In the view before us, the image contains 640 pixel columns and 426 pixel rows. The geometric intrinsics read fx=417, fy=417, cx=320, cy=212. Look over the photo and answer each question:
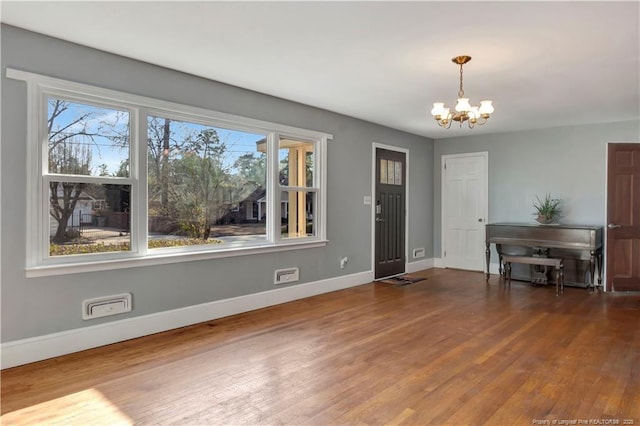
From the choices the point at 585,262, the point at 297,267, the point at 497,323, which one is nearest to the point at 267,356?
the point at 297,267

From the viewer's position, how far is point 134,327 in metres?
3.62

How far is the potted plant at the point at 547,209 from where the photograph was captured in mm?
6281

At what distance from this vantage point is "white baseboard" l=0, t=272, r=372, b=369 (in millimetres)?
3031

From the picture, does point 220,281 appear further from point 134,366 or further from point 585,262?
point 585,262

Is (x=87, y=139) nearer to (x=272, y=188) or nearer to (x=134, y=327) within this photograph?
(x=134, y=327)

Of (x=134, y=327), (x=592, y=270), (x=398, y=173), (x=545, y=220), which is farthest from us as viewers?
(x=398, y=173)

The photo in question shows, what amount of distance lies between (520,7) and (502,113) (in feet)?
10.5

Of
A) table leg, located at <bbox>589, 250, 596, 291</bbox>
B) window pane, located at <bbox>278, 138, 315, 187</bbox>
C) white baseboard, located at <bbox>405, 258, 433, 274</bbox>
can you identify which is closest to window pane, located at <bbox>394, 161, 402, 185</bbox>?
white baseboard, located at <bbox>405, 258, 433, 274</bbox>

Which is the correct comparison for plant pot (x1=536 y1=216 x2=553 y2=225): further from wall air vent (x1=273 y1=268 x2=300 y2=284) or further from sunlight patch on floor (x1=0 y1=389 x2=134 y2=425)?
sunlight patch on floor (x1=0 y1=389 x2=134 y2=425)

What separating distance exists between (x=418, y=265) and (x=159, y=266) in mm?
4829

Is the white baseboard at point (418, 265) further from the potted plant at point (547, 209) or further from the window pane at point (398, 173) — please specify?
the potted plant at point (547, 209)

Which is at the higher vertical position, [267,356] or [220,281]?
[220,281]

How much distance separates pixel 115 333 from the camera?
11.5ft

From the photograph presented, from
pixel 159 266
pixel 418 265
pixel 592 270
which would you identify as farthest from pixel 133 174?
pixel 592 270
